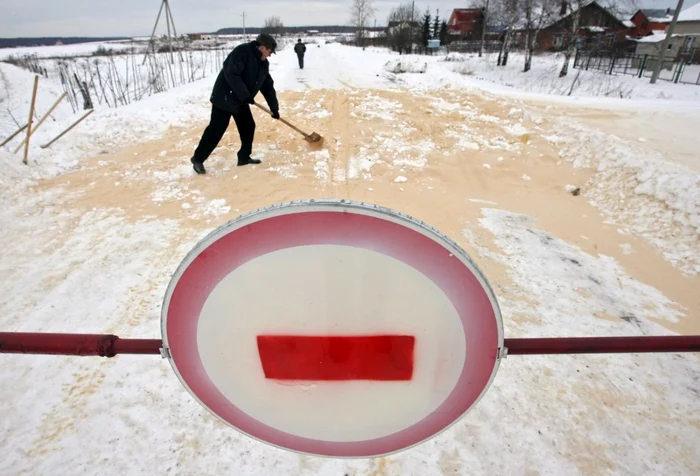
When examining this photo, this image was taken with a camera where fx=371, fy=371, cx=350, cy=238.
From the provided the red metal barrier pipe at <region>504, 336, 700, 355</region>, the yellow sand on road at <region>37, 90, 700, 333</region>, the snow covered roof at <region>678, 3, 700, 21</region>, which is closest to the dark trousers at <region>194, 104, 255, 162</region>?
the yellow sand on road at <region>37, 90, 700, 333</region>

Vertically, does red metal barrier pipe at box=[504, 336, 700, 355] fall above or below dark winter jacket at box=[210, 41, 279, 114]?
below

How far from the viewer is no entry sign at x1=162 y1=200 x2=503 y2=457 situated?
2.56 feet

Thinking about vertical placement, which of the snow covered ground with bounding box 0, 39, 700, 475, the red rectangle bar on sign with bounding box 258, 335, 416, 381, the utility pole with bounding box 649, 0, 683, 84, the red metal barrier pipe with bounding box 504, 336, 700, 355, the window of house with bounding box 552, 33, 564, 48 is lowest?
the snow covered ground with bounding box 0, 39, 700, 475

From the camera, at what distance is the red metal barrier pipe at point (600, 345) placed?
1087 mm

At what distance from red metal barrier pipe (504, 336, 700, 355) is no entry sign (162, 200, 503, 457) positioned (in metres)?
0.30

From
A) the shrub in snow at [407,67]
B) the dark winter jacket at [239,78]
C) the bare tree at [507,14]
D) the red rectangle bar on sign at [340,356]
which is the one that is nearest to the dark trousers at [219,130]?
the dark winter jacket at [239,78]

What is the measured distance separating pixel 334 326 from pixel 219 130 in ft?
15.7

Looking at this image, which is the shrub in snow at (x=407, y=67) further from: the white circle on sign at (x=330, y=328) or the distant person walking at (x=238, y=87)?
the white circle on sign at (x=330, y=328)

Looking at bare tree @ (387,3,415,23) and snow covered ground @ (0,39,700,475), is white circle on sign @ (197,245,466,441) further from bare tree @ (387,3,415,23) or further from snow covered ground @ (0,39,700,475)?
bare tree @ (387,3,415,23)

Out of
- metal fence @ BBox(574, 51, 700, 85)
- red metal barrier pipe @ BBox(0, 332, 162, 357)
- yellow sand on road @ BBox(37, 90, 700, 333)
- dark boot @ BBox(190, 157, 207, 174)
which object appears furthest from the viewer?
metal fence @ BBox(574, 51, 700, 85)

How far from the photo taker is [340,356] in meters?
0.88

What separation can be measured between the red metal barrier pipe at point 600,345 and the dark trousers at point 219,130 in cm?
478

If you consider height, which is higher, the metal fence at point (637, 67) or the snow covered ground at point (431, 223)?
the metal fence at point (637, 67)

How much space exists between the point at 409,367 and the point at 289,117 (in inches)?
289
